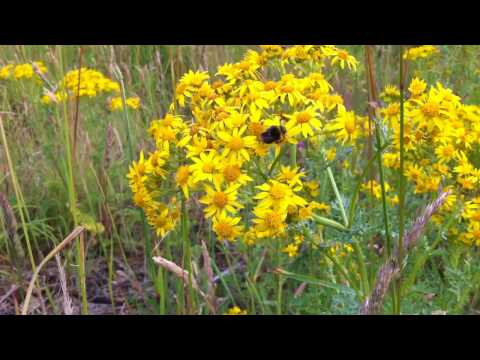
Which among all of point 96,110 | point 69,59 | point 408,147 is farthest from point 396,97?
point 69,59

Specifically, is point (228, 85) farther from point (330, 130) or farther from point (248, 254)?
point (248, 254)

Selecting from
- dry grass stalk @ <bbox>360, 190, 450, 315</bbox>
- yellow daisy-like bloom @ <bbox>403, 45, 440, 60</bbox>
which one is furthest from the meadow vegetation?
yellow daisy-like bloom @ <bbox>403, 45, 440, 60</bbox>

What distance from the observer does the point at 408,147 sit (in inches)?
78.0

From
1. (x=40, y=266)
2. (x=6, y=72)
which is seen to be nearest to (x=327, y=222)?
(x=40, y=266)

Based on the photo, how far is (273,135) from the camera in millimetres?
1586

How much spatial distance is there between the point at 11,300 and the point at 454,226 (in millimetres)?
2013

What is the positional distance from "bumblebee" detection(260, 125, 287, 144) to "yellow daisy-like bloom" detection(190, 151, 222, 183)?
15 centimetres

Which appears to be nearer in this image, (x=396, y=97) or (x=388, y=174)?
(x=396, y=97)

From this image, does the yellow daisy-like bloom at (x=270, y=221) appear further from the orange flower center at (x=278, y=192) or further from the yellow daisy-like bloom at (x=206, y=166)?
the yellow daisy-like bloom at (x=206, y=166)

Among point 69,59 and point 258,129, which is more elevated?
point 69,59

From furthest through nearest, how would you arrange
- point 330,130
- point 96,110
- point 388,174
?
point 96,110
point 388,174
point 330,130

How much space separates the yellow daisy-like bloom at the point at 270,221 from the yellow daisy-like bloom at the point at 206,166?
17 cm

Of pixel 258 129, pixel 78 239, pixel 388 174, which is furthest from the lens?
pixel 388 174

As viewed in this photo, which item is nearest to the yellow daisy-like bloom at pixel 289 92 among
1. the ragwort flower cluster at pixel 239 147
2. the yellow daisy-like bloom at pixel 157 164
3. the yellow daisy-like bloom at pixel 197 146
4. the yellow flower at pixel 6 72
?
the ragwort flower cluster at pixel 239 147
